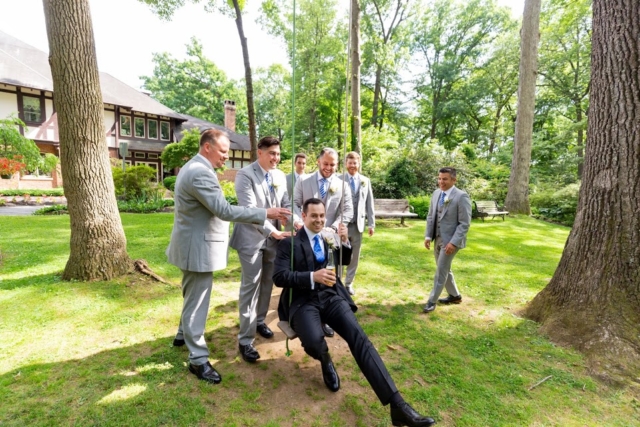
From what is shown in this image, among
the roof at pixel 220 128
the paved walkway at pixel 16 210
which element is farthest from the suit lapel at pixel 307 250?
the roof at pixel 220 128

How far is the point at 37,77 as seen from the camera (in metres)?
21.0

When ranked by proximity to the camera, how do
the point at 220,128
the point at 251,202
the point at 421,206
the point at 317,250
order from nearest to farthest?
1. the point at 317,250
2. the point at 251,202
3. the point at 421,206
4. the point at 220,128

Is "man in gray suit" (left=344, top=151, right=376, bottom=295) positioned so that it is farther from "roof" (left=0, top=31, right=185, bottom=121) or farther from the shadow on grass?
"roof" (left=0, top=31, right=185, bottom=121)

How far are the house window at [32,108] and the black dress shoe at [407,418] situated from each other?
92.9ft

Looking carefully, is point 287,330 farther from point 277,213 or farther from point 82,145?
point 82,145

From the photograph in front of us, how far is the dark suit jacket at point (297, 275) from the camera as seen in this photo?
9.31ft

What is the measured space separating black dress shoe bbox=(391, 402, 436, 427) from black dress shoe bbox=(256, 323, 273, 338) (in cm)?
182

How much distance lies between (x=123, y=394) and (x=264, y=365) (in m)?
1.18

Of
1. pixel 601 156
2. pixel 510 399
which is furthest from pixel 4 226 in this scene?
pixel 601 156

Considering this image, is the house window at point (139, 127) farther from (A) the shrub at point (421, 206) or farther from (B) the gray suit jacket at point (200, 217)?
(B) the gray suit jacket at point (200, 217)

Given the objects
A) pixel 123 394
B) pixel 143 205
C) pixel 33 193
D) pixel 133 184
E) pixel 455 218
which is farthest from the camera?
pixel 33 193

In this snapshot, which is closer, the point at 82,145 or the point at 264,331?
the point at 264,331

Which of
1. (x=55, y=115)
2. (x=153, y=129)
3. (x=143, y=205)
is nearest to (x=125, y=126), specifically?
(x=153, y=129)

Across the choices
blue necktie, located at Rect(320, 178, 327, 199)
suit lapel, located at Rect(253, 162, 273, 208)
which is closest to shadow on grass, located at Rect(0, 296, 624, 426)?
suit lapel, located at Rect(253, 162, 273, 208)
